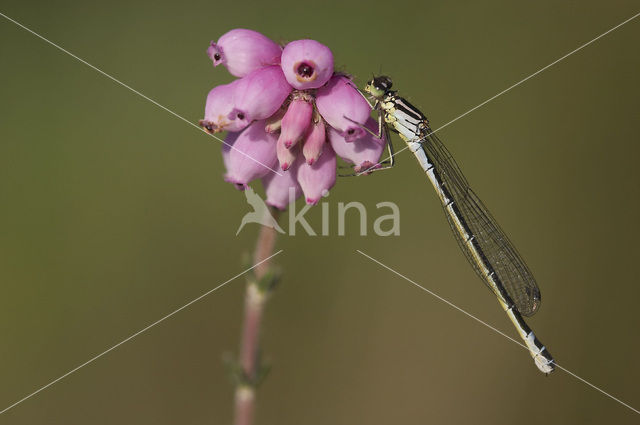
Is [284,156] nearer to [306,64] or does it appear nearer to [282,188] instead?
[282,188]

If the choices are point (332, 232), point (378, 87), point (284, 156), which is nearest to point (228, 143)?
point (284, 156)

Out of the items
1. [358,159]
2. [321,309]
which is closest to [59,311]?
[321,309]

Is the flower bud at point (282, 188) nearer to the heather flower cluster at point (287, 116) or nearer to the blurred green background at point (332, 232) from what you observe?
the heather flower cluster at point (287, 116)

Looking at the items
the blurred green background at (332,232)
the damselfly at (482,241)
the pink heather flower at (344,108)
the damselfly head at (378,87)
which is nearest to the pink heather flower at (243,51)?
the pink heather flower at (344,108)

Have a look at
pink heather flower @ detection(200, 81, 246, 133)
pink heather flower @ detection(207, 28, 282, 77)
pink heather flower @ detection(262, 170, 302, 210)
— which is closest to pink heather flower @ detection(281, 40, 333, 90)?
pink heather flower @ detection(207, 28, 282, 77)

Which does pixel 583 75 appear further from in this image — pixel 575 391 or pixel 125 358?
pixel 125 358

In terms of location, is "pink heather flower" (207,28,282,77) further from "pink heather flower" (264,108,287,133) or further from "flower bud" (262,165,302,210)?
"flower bud" (262,165,302,210)
